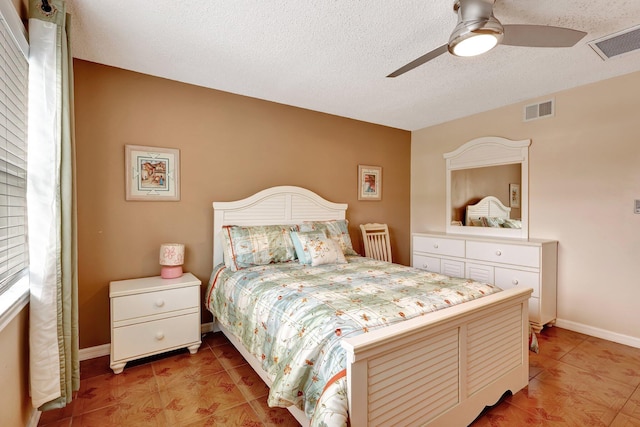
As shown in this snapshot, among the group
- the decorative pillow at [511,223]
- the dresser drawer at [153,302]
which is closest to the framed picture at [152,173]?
the dresser drawer at [153,302]

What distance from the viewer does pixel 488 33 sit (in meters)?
1.54

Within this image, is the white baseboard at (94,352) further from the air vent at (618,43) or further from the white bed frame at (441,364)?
the air vent at (618,43)

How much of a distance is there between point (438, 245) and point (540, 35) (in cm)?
257

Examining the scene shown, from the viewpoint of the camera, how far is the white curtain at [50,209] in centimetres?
155

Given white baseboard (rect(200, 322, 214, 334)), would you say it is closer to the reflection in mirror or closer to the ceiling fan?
the ceiling fan

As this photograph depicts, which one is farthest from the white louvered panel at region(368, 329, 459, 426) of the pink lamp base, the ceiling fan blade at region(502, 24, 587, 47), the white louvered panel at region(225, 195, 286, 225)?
the white louvered panel at region(225, 195, 286, 225)

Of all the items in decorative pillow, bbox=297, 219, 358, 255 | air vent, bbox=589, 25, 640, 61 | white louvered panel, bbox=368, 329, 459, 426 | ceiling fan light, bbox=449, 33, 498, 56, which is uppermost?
air vent, bbox=589, 25, 640, 61

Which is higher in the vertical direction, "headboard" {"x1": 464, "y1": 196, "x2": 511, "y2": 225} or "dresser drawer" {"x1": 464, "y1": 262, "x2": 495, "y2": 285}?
"headboard" {"x1": 464, "y1": 196, "x2": 511, "y2": 225}

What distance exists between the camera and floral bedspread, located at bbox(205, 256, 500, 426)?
4.51ft

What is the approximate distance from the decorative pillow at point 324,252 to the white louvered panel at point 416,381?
1381mm

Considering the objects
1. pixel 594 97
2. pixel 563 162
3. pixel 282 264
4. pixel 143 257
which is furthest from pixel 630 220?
pixel 143 257

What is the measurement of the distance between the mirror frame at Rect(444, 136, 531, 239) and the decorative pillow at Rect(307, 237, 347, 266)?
1.95 m

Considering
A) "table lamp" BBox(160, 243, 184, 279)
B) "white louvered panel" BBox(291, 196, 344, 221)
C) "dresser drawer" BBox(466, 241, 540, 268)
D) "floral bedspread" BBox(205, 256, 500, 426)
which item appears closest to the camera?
"floral bedspread" BBox(205, 256, 500, 426)

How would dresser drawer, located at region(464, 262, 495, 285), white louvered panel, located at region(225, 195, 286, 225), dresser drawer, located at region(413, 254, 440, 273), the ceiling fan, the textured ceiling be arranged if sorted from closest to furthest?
the ceiling fan < the textured ceiling < white louvered panel, located at region(225, 195, 286, 225) < dresser drawer, located at region(464, 262, 495, 285) < dresser drawer, located at region(413, 254, 440, 273)
